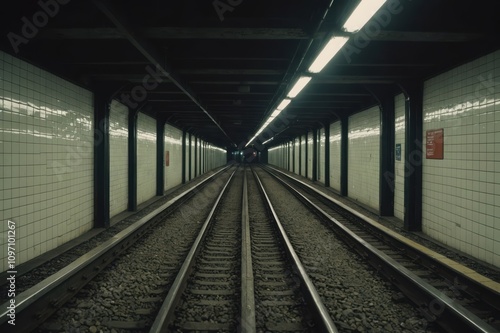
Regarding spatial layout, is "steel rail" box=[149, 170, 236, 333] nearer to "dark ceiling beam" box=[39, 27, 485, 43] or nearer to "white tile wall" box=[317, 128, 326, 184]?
"dark ceiling beam" box=[39, 27, 485, 43]

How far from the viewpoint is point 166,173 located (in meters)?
13.9

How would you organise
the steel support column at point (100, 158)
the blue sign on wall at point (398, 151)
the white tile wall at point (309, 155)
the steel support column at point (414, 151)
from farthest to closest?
the white tile wall at point (309, 155), the blue sign on wall at point (398, 151), the steel support column at point (100, 158), the steel support column at point (414, 151)

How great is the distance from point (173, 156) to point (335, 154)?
27.8 ft

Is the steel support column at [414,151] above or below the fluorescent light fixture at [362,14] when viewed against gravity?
below

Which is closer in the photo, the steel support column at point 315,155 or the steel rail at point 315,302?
the steel rail at point 315,302

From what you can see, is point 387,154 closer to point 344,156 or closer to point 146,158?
point 344,156

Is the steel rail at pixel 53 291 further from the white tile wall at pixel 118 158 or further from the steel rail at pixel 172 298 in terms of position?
the white tile wall at pixel 118 158

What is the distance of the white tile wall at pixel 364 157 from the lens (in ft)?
30.6

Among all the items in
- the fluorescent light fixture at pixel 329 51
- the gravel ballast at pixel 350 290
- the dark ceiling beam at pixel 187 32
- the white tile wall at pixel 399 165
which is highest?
the dark ceiling beam at pixel 187 32

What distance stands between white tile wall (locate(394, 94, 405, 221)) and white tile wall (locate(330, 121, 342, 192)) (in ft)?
17.1

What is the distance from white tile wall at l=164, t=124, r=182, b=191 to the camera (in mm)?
14203

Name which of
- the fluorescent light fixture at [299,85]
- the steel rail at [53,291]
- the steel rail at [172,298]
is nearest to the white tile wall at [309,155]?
the fluorescent light fixture at [299,85]

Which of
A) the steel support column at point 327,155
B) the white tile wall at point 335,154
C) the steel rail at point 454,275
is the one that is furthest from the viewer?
the steel support column at point 327,155

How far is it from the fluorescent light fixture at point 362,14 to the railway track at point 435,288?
11.0 feet
